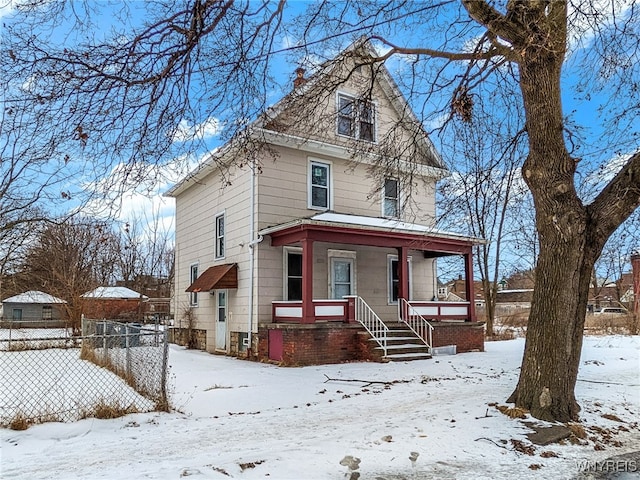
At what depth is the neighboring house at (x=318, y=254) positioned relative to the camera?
1232cm

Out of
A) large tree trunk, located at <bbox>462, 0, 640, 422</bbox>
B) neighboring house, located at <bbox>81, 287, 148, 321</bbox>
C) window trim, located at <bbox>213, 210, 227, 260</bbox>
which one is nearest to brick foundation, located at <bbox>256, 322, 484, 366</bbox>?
window trim, located at <bbox>213, 210, 227, 260</bbox>

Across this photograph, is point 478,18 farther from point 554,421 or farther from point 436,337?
point 436,337

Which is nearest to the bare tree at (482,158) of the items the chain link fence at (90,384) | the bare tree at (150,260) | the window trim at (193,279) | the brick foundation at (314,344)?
the brick foundation at (314,344)

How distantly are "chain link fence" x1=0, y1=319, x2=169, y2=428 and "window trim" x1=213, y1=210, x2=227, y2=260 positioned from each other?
408 centimetres

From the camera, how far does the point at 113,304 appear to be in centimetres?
2689

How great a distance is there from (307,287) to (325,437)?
270 inches

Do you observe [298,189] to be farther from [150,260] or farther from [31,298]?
[150,260]

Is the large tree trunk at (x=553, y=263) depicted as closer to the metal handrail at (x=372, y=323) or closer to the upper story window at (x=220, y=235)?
the metal handrail at (x=372, y=323)

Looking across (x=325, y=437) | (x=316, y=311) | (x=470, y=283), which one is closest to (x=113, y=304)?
(x=316, y=311)

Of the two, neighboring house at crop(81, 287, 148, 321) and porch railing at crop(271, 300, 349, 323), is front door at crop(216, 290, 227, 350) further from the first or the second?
neighboring house at crop(81, 287, 148, 321)

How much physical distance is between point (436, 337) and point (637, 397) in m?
6.46

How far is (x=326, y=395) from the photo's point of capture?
790 centimetres

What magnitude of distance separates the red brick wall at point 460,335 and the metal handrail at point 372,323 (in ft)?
5.66

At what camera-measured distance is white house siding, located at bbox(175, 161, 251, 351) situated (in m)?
13.9
